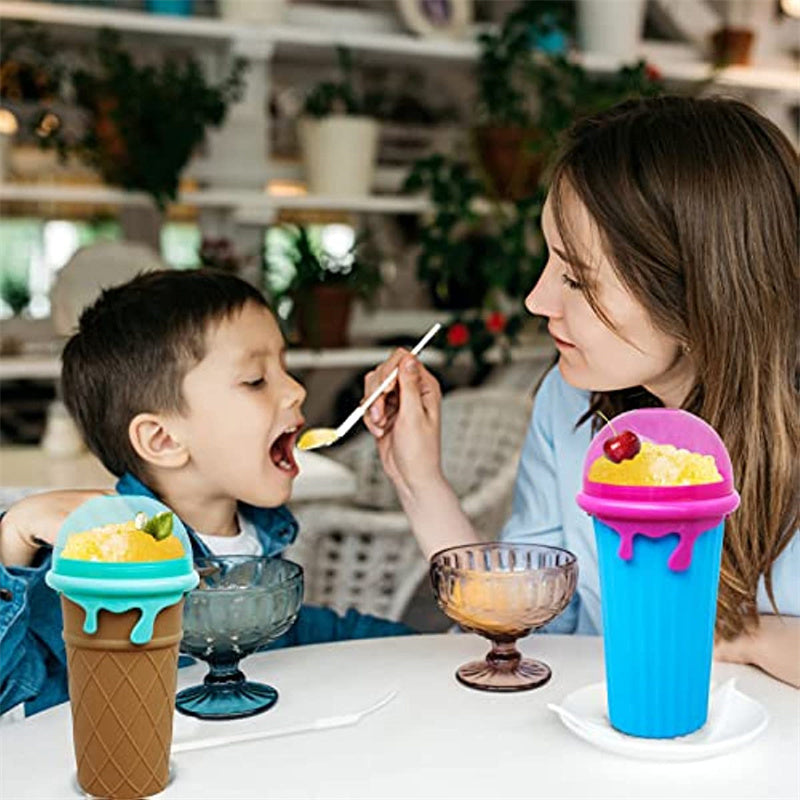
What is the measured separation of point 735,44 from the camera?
14.2 ft

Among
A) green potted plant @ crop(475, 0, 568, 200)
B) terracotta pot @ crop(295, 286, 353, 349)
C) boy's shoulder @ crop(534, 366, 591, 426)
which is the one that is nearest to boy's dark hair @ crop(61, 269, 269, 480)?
boy's shoulder @ crop(534, 366, 591, 426)

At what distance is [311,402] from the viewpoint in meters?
4.43

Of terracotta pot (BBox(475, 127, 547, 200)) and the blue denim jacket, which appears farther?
terracotta pot (BBox(475, 127, 547, 200))

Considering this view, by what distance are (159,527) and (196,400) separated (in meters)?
0.72

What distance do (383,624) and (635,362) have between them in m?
0.52

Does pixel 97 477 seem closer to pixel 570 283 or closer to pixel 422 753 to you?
pixel 570 283

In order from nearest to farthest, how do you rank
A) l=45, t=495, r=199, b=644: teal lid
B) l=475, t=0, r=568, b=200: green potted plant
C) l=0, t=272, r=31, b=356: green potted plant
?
1. l=45, t=495, r=199, b=644: teal lid
2. l=0, t=272, r=31, b=356: green potted plant
3. l=475, t=0, r=568, b=200: green potted plant

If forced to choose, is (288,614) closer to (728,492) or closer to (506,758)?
(506,758)

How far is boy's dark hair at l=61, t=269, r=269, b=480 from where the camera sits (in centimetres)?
171

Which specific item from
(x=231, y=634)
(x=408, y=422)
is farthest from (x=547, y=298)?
(x=231, y=634)

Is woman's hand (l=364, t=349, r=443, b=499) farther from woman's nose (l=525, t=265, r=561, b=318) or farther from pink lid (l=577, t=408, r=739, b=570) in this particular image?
pink lid (l=577, t=408, r=739, b=570)

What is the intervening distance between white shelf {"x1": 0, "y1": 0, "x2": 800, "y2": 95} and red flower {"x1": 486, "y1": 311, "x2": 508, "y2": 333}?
2.56 ft

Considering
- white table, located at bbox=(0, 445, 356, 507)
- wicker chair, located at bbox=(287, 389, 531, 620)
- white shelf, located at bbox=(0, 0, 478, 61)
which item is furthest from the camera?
white shelf, located at bbox=(0, 0, 478, 61)

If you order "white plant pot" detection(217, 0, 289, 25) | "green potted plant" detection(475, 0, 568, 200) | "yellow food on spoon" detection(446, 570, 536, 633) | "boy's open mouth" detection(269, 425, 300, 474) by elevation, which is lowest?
"yellow food on spoon" detection(446, 570, 536, 633)
